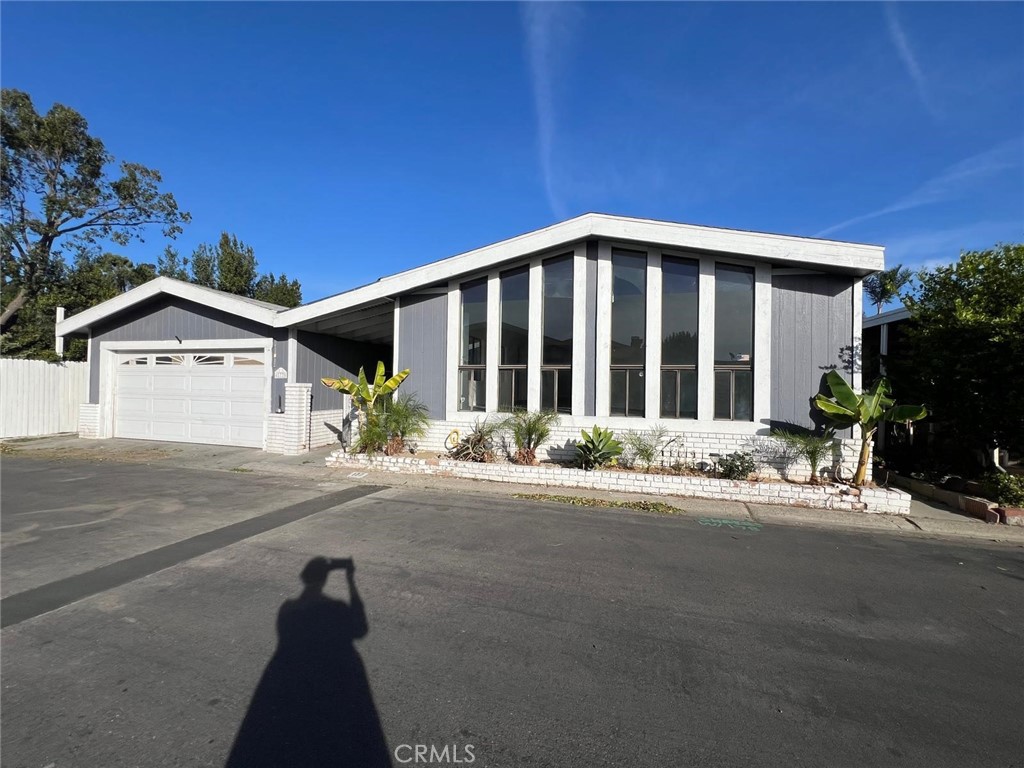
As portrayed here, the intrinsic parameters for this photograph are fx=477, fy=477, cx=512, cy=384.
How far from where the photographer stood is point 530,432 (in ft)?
34.6

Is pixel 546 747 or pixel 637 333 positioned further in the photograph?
pixel 637 333

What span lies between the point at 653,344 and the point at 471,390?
178 inches

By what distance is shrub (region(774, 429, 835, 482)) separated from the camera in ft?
29.0

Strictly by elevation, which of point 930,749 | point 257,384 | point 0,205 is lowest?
point 930,749

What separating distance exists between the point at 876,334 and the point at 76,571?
1884 centimetres

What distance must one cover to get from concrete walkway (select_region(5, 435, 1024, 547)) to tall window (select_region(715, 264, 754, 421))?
8.23ft

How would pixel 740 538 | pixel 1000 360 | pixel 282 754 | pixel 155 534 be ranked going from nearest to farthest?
1. pixel 282 754
2. pixel 155 534
3. pixel 740 538
4. pixel 1000 360

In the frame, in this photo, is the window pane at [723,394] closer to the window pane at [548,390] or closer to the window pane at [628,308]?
the window pane at [628,308]

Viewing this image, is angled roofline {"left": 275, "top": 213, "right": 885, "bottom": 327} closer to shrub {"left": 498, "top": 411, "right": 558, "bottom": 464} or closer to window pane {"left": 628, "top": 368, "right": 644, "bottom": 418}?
window pane {"left": 628, "top": 368, "right": 644, "bottom": 418}

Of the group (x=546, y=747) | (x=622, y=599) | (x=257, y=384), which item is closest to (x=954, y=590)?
(x=622, y=599)

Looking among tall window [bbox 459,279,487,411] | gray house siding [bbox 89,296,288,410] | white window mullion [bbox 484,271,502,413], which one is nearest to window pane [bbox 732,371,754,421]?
white window mullion [bbox 484,271,502,413]

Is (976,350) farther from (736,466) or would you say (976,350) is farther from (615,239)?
(615,239)

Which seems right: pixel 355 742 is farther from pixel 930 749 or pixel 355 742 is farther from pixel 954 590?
pixel 954 590

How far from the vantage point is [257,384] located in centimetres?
1355
